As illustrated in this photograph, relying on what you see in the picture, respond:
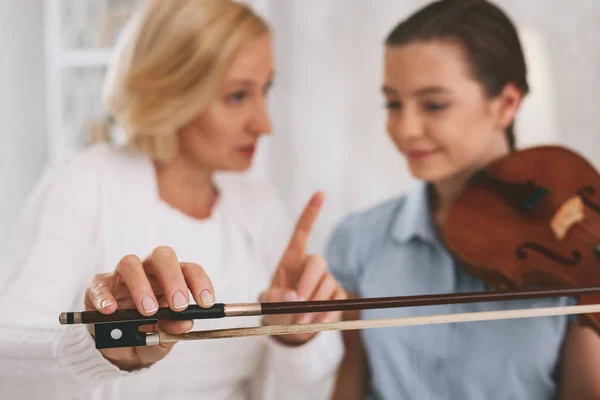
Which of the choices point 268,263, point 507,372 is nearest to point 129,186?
point 268,263

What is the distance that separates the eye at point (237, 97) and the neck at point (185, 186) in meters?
0.08

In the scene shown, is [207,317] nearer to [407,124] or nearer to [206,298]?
[206,298]

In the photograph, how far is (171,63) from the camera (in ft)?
1.93

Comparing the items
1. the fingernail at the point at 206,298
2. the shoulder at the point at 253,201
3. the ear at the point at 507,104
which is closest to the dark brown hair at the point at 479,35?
the ear at the point at 507,104

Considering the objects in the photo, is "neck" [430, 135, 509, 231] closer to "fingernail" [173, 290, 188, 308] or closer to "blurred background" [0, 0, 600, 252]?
"blurred background" [0, 0, 600, 252]

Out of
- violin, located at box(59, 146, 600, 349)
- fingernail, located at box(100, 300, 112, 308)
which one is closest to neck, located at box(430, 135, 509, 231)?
violin, located at box(59, 146, 600, 349)

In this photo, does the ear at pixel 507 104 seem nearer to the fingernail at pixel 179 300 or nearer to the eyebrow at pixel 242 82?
the eyebrow at pixel 242 82

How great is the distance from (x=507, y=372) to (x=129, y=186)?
1.29 ft

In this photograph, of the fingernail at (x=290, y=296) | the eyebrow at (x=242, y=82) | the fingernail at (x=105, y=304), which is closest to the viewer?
the fingernail at (x=105, y=304)

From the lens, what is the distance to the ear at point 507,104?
54 centimetres

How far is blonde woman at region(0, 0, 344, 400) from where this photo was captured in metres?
0.50

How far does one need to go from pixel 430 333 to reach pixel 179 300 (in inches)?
11.7

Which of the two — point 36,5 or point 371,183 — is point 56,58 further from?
point 371,183

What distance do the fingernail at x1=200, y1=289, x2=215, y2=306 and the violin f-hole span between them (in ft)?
1.00
